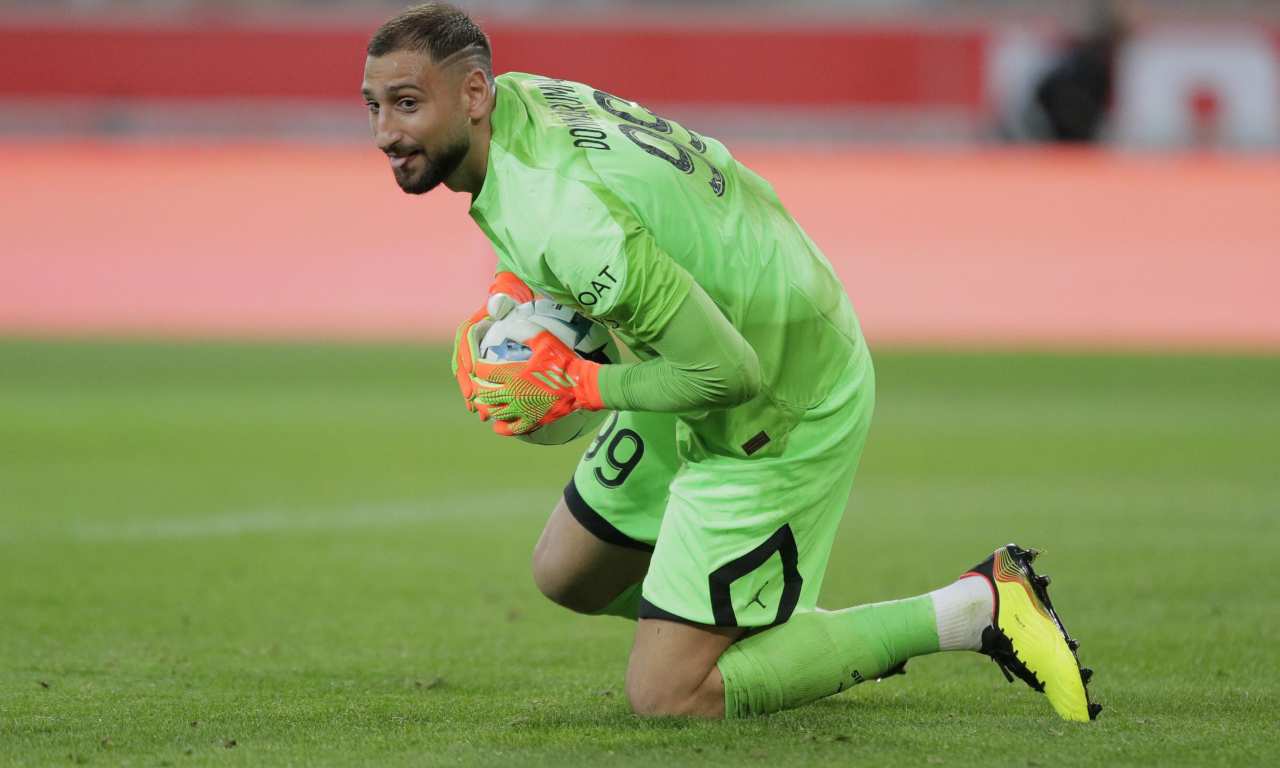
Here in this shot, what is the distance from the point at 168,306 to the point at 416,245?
2.66 metres

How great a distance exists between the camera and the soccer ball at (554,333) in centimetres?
453

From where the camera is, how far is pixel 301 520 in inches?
360

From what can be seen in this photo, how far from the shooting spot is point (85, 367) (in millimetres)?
16359

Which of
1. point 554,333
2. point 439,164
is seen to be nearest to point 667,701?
point 554,333

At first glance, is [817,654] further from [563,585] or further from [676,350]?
[676,350]

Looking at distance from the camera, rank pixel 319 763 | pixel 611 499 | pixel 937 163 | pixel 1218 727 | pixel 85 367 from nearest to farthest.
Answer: pixel 319 763 < pixel 1218 727 < pixel 611 499 < pixel 85 367 < pixel 937 163

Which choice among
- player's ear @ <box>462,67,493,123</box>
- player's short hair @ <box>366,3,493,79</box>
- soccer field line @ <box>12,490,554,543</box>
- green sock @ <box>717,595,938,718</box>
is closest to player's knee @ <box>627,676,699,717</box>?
green sock @ <box>717,595,938,718</box>

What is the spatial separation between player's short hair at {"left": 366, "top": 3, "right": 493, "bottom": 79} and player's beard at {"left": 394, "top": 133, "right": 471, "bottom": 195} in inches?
8.9

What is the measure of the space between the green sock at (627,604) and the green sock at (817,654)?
28.4 inches

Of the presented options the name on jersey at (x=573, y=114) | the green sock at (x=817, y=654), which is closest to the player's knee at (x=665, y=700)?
the green sock at (x=817, y=654)

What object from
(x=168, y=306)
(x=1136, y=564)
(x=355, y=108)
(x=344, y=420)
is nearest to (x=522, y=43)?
(x=355, y=108)

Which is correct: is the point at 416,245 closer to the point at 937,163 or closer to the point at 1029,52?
the point at 937,163

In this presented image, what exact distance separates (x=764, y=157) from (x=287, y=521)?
11986mm

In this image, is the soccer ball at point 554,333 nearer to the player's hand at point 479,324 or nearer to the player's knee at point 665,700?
the player's hand at point 479,324
